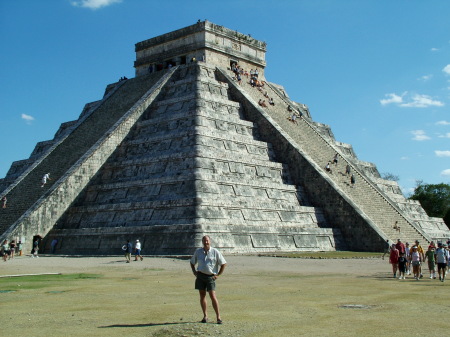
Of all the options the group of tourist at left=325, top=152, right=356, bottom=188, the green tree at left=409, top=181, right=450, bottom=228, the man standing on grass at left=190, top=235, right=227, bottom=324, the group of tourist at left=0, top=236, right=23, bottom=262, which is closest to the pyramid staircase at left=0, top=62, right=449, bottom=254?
the group of tourist at left=325, top=152, right=356, bottom=188

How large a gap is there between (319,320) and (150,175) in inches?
799

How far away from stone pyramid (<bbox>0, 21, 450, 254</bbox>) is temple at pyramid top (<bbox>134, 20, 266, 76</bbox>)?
15 cm

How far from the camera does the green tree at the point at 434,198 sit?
2331 inches

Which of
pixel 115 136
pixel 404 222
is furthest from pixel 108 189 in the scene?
pixel 404 222

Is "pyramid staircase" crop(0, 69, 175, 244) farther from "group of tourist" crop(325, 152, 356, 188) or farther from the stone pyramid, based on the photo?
"group of tourist" crop(325, 152, 356, 188)

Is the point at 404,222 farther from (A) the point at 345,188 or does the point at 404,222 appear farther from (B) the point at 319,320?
(B) the point at 319,320

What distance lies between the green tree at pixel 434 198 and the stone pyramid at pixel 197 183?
21946 mm

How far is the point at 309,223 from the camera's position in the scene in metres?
28.6

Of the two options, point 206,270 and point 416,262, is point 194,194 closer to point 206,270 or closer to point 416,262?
point 416,262

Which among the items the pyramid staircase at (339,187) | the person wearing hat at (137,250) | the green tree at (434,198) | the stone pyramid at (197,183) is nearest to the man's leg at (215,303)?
the person wearing hat at (137,250)

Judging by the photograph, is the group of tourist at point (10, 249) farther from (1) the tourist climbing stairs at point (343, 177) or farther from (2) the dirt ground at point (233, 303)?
(1) the tourist climbing stairs at point (343, 177)

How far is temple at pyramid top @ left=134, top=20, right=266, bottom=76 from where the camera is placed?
38.0 meters

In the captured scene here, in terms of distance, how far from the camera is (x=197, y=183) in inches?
1014

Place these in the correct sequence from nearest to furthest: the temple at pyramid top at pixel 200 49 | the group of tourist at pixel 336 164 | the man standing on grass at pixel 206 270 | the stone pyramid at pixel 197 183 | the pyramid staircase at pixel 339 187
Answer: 1. the man standing on grass at pixel 206 270
2. the stone pyramid at pixel 197 183
3. the pyramid staircase at pixel 339 187
4. the group of tourist at pixel 336 164
5. the temple at pyramid top at pixel 200 49
